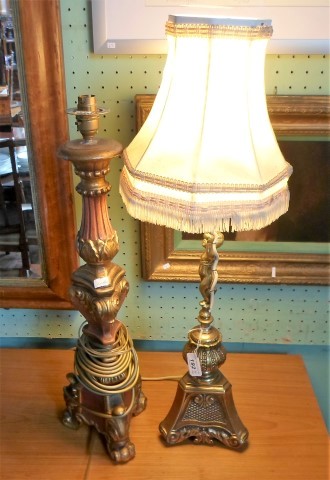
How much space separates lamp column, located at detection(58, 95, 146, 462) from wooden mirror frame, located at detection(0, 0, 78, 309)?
0.19 m

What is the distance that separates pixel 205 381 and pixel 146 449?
164 millimetres

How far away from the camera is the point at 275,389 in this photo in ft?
3.34

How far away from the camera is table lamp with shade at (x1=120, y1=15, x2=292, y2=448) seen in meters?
0.63

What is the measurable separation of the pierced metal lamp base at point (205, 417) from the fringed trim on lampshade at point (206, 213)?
34cm

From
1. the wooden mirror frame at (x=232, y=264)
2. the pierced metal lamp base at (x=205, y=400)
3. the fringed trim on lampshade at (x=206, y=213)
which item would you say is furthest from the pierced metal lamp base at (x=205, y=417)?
the fringed trim on lampshade at (x=206, y=213)

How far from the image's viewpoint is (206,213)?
649mm

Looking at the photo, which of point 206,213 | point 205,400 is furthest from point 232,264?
point 206,213

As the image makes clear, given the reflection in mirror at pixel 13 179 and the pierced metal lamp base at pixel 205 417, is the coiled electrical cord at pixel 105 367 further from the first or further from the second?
the reflection in mirror at pixel 13 179

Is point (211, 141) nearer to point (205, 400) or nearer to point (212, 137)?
point (212, 137)

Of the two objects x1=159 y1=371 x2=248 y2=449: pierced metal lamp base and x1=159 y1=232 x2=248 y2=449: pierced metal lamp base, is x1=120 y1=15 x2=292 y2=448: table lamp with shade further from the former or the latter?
x1=159 y1=371 x2=248 y2=449: pierced metal lamp base

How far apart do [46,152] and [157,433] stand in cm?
56

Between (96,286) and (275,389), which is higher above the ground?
(96,286)

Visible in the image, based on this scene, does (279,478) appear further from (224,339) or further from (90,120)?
(90,120)

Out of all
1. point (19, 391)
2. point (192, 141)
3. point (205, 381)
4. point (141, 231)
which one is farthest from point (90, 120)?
point (19, 391)
